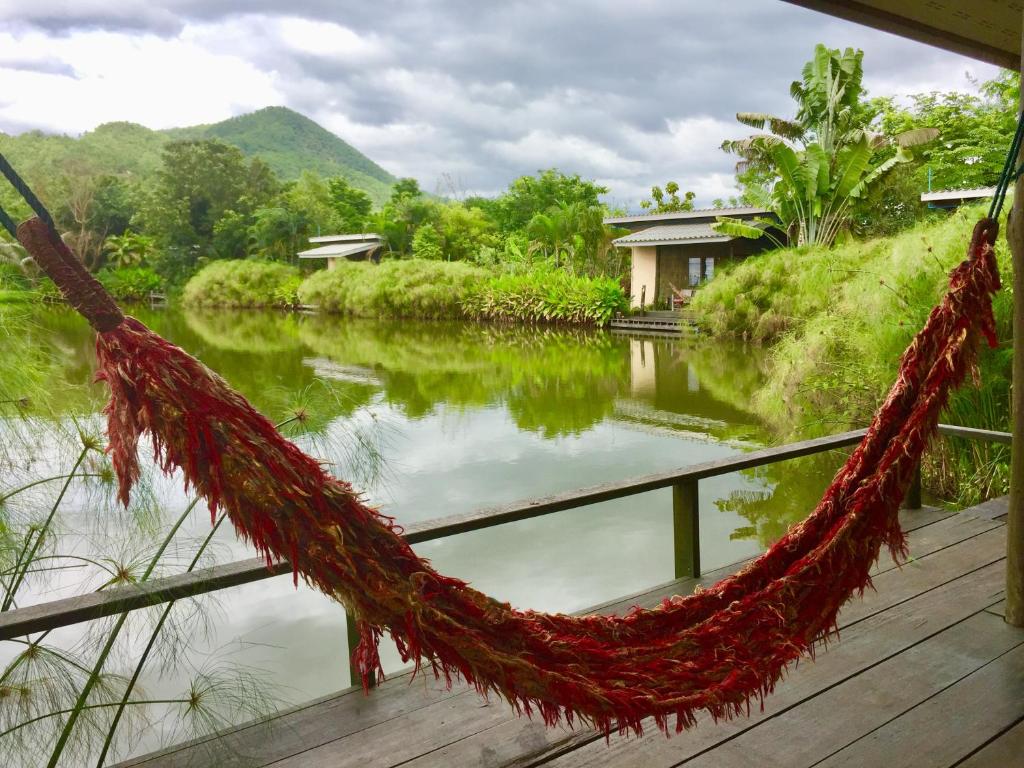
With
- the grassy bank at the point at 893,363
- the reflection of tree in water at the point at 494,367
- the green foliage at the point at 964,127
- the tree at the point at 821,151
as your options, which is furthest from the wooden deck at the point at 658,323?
the grassy bank at the point at 893,363

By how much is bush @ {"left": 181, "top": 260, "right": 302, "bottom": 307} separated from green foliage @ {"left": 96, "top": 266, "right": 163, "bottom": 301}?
1.18 metres

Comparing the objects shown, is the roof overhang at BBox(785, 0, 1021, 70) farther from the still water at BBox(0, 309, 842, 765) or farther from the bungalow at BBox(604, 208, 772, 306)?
the bungalow at BBox(604, 208, 772, 306)

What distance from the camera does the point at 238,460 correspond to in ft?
2.84

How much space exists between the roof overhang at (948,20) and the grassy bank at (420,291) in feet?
45.8

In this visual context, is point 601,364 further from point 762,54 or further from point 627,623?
point 762,54

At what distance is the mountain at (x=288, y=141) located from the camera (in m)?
41.6

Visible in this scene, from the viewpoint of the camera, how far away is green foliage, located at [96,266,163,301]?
2431cm

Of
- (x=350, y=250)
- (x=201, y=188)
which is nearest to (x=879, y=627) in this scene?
(x=350, y=250)

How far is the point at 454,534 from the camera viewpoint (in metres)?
1.77

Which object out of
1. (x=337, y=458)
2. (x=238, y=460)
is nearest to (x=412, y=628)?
(x=238, y=460)

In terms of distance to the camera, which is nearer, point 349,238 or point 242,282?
point 349,238

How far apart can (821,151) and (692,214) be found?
13.8 feet

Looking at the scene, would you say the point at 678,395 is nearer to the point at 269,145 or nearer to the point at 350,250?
the point at 350,250

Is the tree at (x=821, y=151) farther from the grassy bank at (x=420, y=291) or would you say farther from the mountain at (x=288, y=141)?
the mountain at (x=288, y=141)
